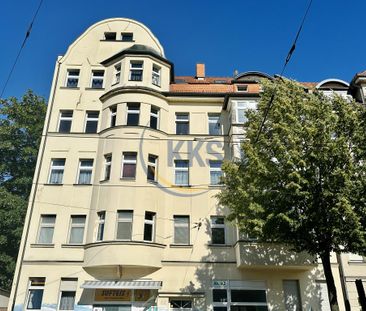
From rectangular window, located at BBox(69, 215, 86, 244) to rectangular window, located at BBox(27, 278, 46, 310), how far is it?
216 cm

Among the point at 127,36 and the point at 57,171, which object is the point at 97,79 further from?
the point at 57,171

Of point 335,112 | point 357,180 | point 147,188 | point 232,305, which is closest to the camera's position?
point 357,180

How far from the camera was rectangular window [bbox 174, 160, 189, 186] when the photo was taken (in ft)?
60.4

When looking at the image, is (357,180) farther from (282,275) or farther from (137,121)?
(137,121)

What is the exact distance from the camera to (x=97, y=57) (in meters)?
22.1

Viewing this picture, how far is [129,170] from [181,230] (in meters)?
4.03

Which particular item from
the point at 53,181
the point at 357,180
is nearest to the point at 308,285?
the point at 357,180

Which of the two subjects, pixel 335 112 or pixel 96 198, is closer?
pixel 335 112

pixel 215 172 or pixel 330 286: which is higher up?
pixel 215 172

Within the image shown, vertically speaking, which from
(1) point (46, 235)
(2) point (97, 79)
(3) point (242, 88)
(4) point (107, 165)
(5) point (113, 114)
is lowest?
(1) point (46, 235)

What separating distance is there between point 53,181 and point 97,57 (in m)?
8.77

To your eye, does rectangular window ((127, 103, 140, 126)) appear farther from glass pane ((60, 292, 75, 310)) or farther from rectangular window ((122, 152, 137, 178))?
glass pane ((60, 292, 75, 310))

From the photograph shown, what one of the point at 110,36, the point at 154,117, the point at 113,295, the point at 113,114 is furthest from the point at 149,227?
the point at 110,36

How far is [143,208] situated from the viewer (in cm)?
1658
